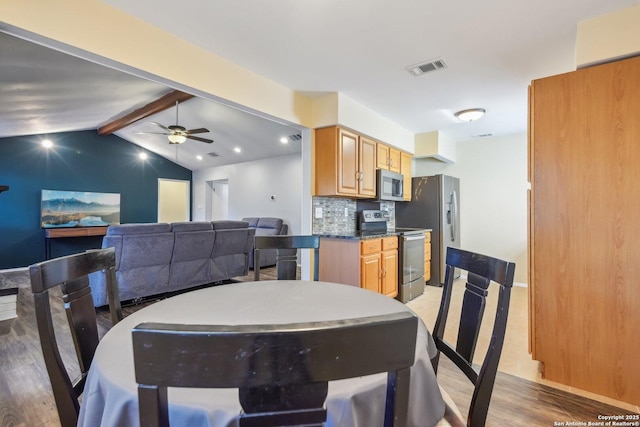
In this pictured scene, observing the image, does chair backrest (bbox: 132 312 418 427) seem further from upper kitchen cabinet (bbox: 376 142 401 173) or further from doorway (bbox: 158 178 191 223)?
doorway (bbox: 158 178 191 223)

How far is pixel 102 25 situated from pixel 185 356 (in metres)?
2.30

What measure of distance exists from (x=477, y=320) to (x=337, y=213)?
2753 mm

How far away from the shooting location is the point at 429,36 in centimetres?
220

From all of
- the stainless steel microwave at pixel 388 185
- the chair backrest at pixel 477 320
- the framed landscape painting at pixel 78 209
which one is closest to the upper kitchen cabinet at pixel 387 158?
the stainless steel microwave at pixel 388 185

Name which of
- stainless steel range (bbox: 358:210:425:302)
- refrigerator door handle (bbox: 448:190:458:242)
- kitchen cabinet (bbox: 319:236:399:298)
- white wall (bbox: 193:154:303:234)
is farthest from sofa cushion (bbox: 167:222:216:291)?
refrigerator door handle (bbox: 448:190:458:242)

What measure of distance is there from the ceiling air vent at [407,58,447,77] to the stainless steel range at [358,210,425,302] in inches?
72.1

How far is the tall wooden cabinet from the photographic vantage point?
1761 millimetres

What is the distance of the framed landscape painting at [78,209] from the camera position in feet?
20.6

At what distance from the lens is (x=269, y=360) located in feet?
1.36

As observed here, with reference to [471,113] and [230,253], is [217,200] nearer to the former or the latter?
[230,253]

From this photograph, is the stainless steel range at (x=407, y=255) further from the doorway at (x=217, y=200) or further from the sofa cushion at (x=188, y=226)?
the doorway at (x=217, y=200)

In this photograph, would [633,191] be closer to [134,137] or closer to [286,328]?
[286,328]

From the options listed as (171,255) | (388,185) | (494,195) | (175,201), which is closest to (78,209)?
(175,201)

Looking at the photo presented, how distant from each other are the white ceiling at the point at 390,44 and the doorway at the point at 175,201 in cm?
554
